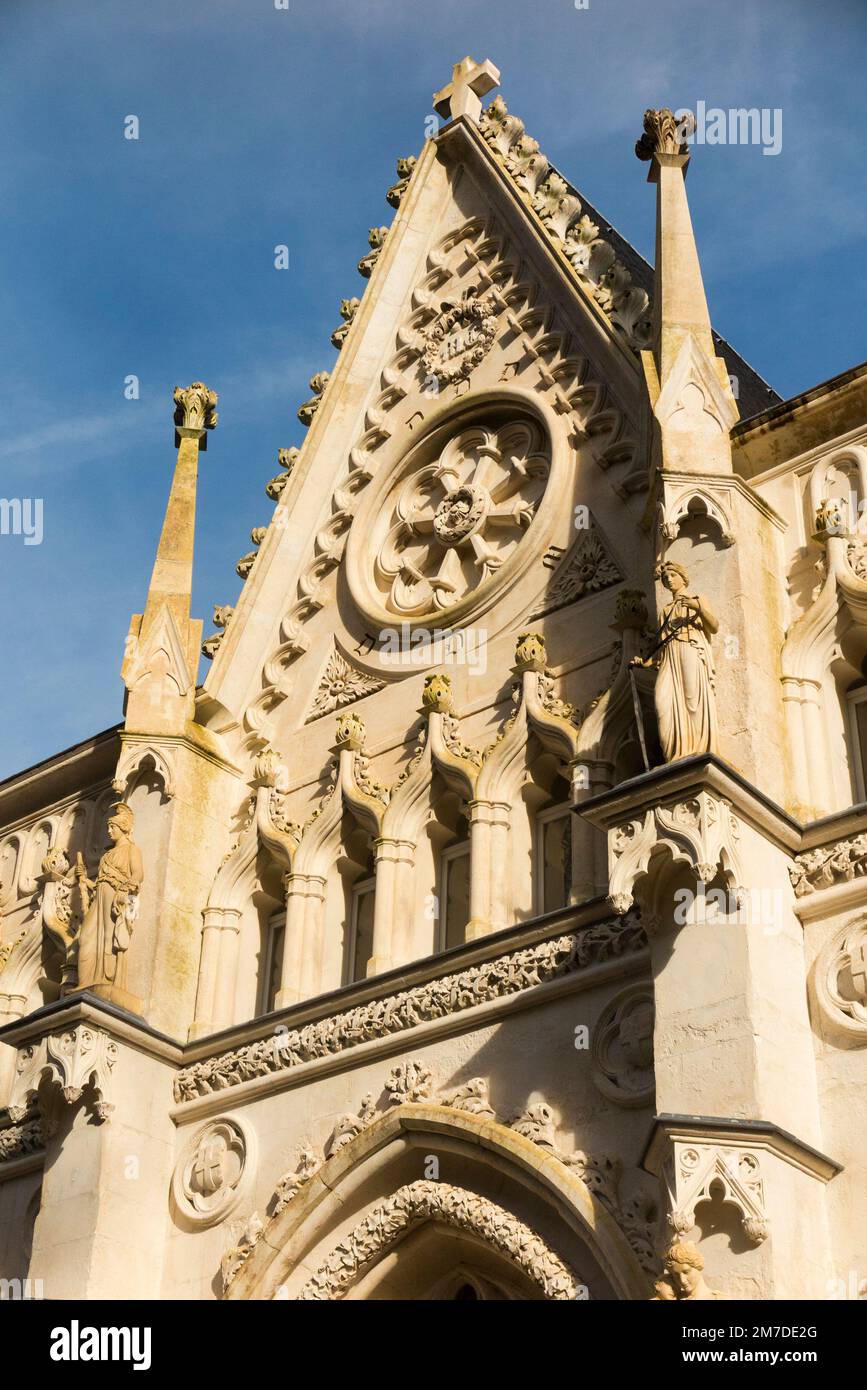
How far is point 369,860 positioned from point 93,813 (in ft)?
13.2

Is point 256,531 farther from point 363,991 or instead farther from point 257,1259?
point 257,1259

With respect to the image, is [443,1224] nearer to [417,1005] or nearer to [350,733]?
[417,1005]

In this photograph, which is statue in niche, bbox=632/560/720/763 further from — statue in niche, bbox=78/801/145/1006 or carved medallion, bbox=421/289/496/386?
carved medallion, bbox=421/289/496/386

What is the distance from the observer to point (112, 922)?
1683cm

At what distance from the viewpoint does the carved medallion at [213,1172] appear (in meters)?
15.6

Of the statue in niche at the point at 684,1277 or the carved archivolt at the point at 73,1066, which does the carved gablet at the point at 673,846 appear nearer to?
the statue in niche at the point at 684,1277

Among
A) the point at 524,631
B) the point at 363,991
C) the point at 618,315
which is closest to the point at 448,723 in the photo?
the point at 524,631

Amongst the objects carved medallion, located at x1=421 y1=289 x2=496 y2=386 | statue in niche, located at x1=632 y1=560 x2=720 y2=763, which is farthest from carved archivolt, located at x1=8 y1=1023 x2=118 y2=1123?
carved medallion, located at x1=421 y1=289 x2=496 y2=386

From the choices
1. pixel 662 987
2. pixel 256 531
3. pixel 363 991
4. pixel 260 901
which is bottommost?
pixel 662 987

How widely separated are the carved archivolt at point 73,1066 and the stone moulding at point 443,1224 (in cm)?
244

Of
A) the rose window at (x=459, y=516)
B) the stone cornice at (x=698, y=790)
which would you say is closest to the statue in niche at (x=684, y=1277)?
the stone cornice at (x=698, y=790)

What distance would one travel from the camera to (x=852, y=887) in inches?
506

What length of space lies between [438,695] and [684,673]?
358cm

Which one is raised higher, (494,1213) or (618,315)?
(618,315)
